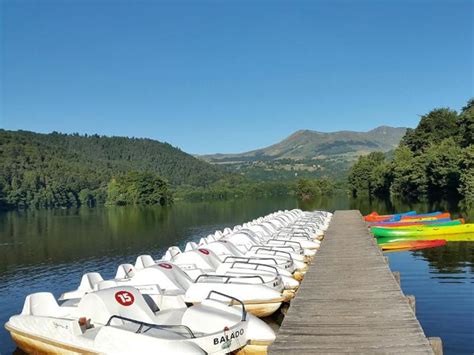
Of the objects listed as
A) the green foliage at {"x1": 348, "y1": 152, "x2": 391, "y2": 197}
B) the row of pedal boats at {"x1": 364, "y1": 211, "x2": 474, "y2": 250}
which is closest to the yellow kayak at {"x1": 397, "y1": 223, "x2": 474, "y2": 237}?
the row of pedal boats at {"x1": 364, "y1": 211, "x2": 474, "y2": 250}

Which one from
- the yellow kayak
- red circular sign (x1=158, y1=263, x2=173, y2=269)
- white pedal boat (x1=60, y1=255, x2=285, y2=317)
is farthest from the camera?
the yellow kayak

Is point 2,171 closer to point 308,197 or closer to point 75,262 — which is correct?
point 308,197

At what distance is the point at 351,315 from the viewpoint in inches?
471

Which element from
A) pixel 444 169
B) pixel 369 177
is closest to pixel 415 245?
pixel 444 169

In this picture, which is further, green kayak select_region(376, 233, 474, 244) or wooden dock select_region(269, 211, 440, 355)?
green kayak select_region(376, 233, 474, 244)

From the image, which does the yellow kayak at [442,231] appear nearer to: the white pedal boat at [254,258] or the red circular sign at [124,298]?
the white pedal boat at [254,258]

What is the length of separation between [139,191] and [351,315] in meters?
134

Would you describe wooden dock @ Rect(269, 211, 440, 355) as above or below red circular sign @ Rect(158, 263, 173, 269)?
below

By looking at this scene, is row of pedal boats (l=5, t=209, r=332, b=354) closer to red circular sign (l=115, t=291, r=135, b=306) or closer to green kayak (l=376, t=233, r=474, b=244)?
red circular sign (l=115, t=291, r=135, b=306)

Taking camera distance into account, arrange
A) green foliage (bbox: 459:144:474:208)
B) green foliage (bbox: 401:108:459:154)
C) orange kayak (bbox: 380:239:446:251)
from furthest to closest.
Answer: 1. green foliage (bbox: 401:108:459:154)
2. green foliage (bbox: 459:144:474:208)
3. orange kayak (bbox: 380:239:446:251)

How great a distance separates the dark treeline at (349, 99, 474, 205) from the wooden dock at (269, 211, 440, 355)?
164 feet

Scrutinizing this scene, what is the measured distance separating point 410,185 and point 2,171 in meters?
128

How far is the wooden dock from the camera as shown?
9914mm

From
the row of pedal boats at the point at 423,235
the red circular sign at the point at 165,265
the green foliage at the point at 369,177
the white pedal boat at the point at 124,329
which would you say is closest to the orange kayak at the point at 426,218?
the row of pedal boats at the point at 423,235
